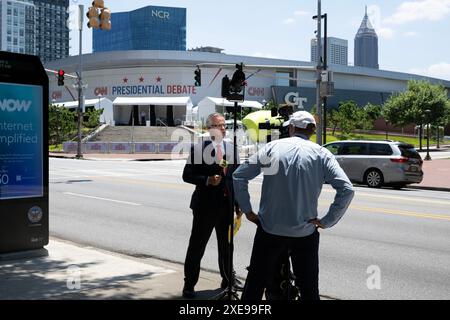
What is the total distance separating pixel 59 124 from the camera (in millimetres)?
57469

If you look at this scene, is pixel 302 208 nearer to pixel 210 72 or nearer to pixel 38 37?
pixel 210 72

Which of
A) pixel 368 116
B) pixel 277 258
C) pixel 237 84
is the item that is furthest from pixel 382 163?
pixel 368 116

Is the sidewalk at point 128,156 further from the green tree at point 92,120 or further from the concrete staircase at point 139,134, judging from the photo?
the green tree at point 92,120

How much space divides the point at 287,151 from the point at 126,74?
85141mm

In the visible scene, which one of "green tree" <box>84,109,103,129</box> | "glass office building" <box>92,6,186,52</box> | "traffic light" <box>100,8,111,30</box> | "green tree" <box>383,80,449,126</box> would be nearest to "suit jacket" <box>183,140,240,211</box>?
"traffic light" <box>100,8,111,30</box>

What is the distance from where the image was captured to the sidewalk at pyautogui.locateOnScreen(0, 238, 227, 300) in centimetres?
592

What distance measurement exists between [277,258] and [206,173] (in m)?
1.79

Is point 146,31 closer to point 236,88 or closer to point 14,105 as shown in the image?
point 14,105

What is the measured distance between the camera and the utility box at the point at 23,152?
284 inches

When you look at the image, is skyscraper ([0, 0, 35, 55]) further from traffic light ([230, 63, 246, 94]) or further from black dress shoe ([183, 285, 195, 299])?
black dress shoe ([183, 285, 195, 299])

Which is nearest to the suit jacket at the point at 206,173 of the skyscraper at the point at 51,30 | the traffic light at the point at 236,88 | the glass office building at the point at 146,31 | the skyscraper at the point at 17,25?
the traffic light at the point at 236,88

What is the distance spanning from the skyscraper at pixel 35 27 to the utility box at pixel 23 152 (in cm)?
16764

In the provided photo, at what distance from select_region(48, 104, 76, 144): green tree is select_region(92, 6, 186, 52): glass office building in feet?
419
